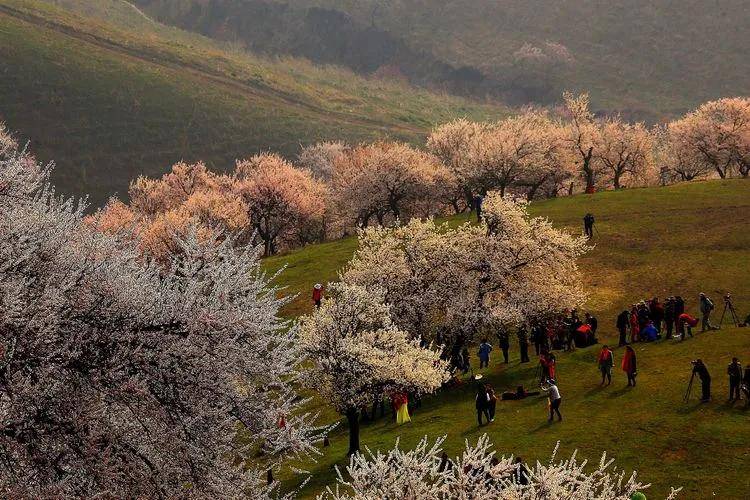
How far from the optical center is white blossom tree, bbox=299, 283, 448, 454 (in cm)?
3816

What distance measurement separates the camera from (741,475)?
2811 cm

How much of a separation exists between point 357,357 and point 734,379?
656 inches

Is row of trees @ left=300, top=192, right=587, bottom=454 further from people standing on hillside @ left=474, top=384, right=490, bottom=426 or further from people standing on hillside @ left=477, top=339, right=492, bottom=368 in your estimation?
people standing on hillside @ left=474, top=384, right=490, bottom=426

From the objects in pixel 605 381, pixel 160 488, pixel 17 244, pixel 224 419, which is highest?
pixel 17 244

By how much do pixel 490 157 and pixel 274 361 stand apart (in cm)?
8373

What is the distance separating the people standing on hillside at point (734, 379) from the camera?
33.1 meters

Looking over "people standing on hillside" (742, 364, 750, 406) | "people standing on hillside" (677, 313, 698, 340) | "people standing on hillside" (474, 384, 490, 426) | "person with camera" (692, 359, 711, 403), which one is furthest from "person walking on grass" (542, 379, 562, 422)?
"people standing on hillside" (677, 313, 698, 340)

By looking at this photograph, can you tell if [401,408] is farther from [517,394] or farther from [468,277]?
[468,277]

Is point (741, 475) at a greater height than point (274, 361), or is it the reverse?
point (274, 361)

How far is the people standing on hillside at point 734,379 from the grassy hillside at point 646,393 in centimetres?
60

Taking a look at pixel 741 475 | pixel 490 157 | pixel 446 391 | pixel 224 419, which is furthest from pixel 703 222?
pixel 224 419

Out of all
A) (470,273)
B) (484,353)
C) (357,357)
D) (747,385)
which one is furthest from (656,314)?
(357,357)

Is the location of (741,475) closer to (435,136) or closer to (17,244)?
(17,244)

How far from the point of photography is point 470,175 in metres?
99.2
